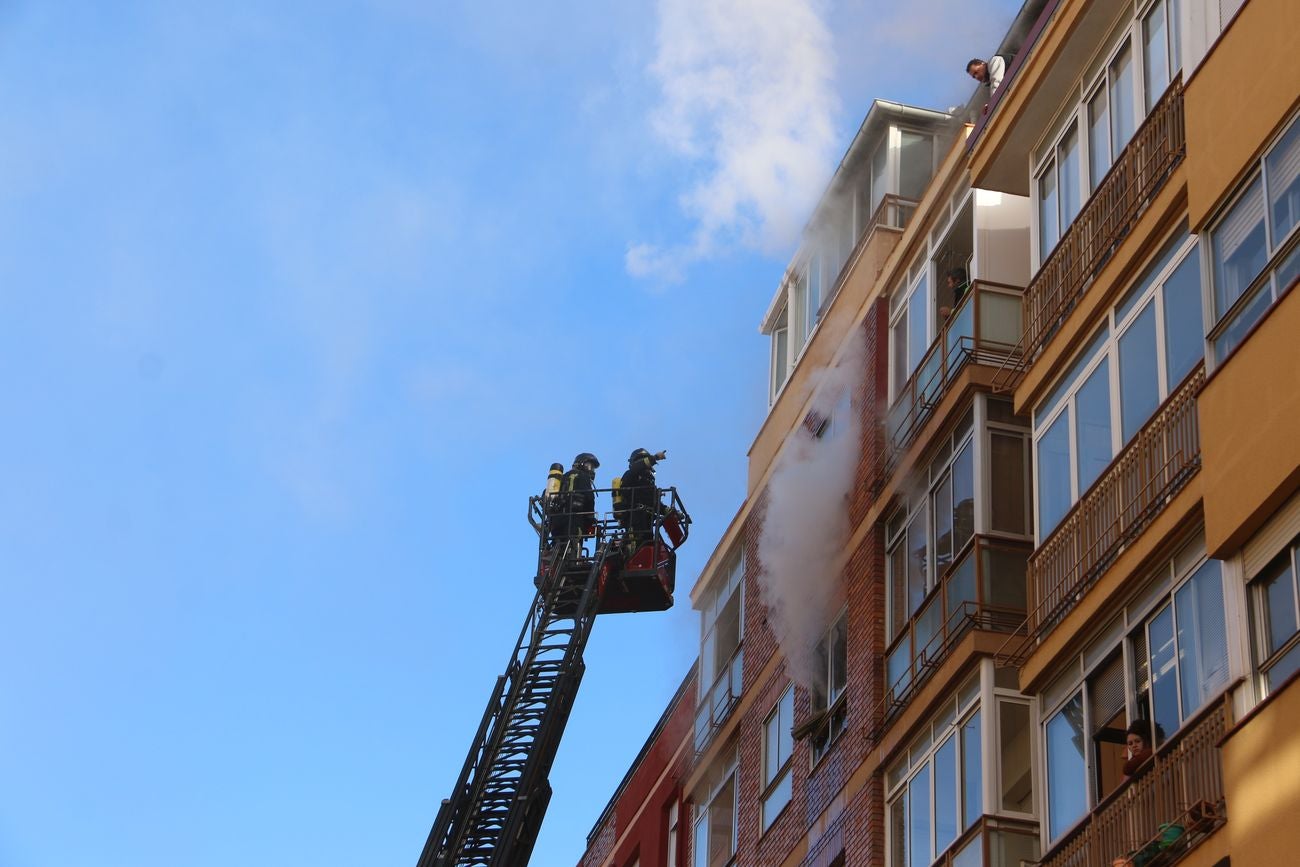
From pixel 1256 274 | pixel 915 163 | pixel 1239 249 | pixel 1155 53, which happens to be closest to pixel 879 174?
pixel 915 163

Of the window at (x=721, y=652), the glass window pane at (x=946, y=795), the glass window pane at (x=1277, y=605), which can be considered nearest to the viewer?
the glass window pane at (x=1277, y=605)

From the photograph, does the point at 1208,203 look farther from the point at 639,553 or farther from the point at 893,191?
the point at 639,553

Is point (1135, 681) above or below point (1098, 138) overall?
below

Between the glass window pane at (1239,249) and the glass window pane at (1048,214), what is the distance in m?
4.30

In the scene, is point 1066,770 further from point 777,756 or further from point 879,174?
point 879,174

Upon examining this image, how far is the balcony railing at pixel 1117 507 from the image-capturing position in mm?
16406

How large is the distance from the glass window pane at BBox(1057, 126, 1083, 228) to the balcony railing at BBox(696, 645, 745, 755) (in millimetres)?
10408

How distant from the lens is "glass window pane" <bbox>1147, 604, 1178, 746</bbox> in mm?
15750

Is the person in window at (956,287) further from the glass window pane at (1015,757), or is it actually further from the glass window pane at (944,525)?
the glass window pane at (1015,757)

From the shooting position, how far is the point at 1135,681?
16484 millimetres

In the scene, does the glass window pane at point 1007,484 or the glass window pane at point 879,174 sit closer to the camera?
the glass window pane at point 1007,484

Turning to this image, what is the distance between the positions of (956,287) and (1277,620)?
30.7 feet

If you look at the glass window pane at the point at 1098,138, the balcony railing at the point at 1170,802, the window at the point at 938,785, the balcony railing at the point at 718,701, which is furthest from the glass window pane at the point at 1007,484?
the balcony railing at the point at 718,701

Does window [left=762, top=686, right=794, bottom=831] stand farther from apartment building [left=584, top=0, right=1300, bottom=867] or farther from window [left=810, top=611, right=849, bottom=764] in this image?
window [left=810, top=611, right=849, bottom=764]
